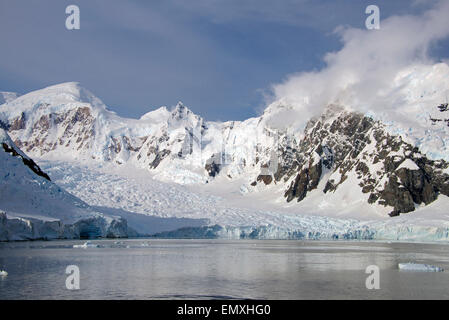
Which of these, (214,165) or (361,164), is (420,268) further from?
(214,165)

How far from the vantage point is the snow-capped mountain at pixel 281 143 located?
310 feet

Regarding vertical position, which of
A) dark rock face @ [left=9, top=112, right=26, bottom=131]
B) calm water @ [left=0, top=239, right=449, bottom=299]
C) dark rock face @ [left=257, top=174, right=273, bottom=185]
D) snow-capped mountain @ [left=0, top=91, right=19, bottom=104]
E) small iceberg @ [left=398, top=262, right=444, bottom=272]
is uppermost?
snow-capped mountain @ [left=0, top=91, right=19, bottom=104]

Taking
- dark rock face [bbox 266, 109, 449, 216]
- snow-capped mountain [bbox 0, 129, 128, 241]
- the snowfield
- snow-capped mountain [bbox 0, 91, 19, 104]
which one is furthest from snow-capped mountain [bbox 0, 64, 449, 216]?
snow-capped mountain [bbox 0, 129, 128, 241]

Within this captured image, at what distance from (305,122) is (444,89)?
4224cm

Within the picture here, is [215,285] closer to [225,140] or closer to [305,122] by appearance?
[305,122]

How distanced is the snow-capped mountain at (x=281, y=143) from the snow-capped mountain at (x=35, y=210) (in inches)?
2208

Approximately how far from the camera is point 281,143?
13662 cm

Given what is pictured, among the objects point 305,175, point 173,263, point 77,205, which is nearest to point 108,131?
point 305,175

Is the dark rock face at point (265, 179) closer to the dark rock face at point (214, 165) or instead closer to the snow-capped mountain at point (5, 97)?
the dark rock face at point (214, 165)

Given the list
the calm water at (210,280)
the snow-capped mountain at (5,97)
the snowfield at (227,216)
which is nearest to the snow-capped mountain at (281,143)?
the snowfield at (227,216)

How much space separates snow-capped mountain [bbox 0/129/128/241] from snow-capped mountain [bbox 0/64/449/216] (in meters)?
56.1

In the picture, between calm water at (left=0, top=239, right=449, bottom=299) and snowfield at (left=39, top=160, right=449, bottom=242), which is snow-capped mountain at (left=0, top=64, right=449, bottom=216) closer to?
snowfield at (left=39, top=160, right=449, bottom=242)

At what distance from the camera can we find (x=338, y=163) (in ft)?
386

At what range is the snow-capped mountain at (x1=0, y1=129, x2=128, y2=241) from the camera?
5109cm
